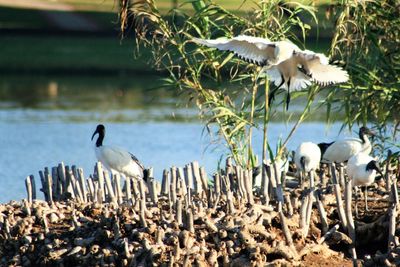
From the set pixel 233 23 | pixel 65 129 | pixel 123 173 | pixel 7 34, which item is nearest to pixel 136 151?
pixel 65 129

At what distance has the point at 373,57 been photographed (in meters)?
10.3

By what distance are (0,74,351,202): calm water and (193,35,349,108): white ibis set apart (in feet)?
8.68

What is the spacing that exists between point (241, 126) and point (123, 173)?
5.94 ft

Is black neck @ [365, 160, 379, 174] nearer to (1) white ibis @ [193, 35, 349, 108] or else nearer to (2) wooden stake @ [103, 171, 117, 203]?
(1) white ibis @ [193, 35, 349, 108]

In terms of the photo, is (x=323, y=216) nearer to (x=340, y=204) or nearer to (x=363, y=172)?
(x=340, y=204)

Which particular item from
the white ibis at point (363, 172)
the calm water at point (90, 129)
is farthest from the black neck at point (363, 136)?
the white ibis at point (363, 172)

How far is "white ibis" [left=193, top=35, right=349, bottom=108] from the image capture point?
9445 millimetres

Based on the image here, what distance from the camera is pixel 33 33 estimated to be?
4381 cm

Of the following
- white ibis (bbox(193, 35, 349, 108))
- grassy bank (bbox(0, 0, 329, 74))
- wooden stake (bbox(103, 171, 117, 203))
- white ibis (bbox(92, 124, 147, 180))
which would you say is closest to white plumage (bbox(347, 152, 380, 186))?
white ibis (bbox(193, 35, 349, 108))

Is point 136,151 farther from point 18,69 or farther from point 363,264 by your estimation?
point 18,69

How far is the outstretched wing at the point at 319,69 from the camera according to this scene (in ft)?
31.2

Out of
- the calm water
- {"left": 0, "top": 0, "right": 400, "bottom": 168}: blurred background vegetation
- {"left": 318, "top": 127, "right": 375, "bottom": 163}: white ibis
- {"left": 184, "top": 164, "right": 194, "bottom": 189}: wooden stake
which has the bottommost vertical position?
the calm water

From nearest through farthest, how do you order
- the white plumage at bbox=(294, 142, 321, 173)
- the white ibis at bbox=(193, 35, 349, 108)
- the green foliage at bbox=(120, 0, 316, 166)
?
the white ibis at bbox=(193, 35, 349, 108) → the white plumage at bbox=(294, 142, 321, 173) → the green foliage at bbox=(120, 0, 316, 166)

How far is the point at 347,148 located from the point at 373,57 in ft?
4.25
